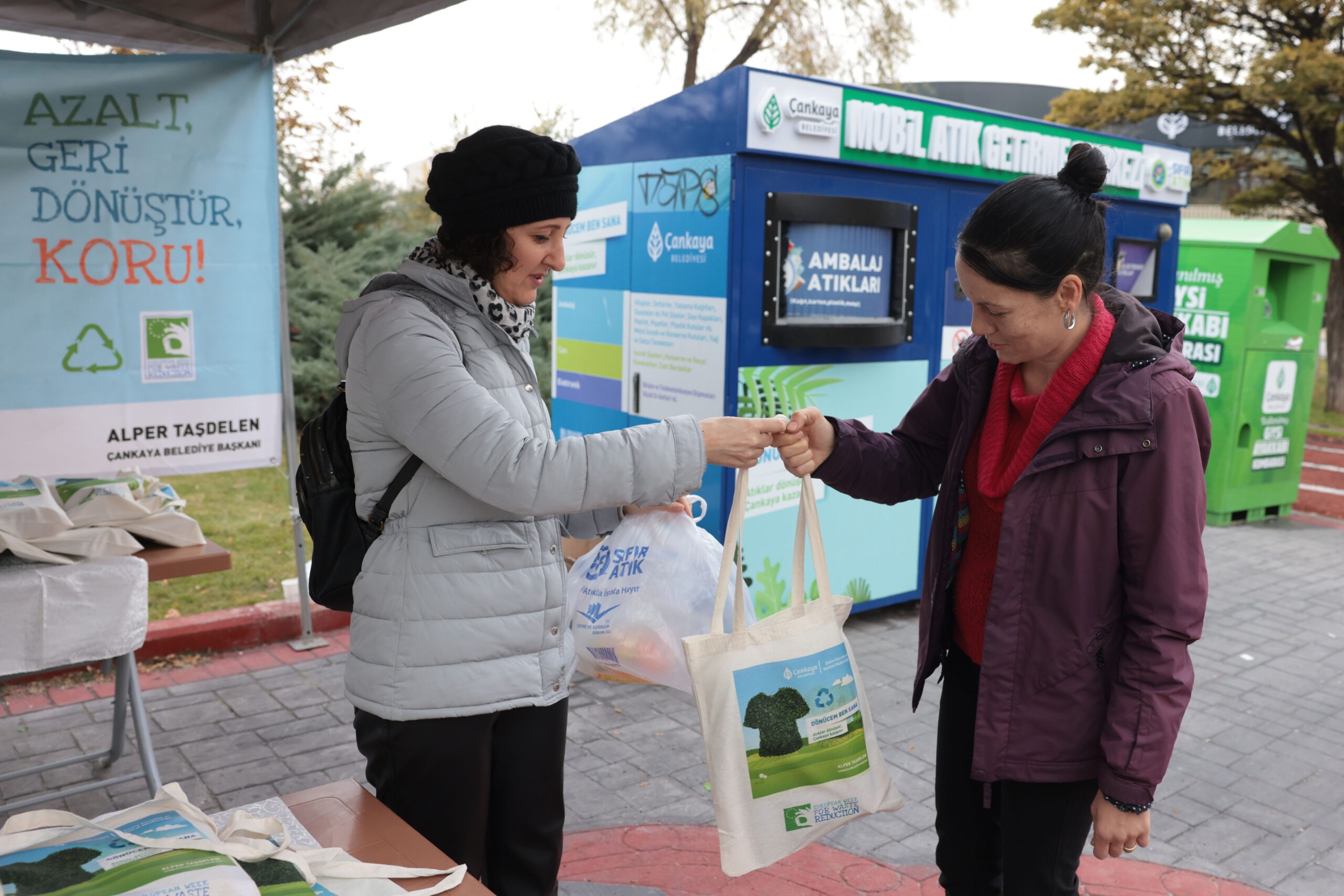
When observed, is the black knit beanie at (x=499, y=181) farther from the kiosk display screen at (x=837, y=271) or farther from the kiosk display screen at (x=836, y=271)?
the kiosk display screen at (x=836, y=271)

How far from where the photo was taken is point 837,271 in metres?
4.95

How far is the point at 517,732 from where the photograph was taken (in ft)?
7.00

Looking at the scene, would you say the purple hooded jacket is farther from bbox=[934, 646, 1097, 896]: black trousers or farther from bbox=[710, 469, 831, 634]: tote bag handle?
bbox=[710, 469, 831, 634]: tote bag handle

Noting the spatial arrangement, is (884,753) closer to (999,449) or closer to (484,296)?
(999,449)

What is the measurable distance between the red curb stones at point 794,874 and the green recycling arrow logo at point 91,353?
2696 mm

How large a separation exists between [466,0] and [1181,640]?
8.76ft

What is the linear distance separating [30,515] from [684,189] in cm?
297

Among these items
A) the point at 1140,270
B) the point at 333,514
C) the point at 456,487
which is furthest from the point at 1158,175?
Result: the point at 333,514

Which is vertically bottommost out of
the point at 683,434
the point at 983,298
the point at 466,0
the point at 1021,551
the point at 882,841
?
the point at 882,841

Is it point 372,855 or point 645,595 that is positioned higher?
point 645,595

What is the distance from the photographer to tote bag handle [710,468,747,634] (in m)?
2.06

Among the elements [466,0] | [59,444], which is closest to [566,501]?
[466,0]

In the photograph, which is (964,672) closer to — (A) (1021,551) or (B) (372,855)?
(A) (1021,551)

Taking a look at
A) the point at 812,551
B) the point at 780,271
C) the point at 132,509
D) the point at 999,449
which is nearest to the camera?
the point at 999,449
